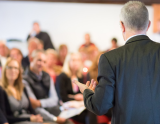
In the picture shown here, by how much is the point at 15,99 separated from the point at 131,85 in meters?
1.86

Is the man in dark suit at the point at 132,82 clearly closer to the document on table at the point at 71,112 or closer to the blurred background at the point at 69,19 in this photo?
the document on table at the point at 71,112

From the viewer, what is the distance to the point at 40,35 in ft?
18.6

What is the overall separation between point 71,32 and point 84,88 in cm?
498

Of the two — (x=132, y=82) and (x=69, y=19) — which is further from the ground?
(x=69, y=19)

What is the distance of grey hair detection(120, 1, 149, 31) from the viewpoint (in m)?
1.16

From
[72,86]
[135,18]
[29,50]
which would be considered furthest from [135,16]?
[29,50]

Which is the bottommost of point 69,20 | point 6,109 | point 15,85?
point 6,109

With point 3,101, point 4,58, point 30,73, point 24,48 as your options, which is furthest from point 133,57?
point 24,48

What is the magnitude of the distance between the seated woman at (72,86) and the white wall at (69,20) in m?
2.63

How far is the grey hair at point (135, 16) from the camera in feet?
3.81

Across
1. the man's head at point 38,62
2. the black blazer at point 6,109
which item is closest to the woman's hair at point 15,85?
the black blazer at point 6,109

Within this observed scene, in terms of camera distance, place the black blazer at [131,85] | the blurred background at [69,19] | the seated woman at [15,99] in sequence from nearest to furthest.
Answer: the black blazer at [131,85] < the seated woman at [15,99] < the blurred background at [69,19]

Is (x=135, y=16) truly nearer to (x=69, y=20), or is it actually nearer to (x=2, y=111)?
(x=2, y=111)

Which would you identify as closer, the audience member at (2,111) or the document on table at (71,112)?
the audience member at (2,111)
